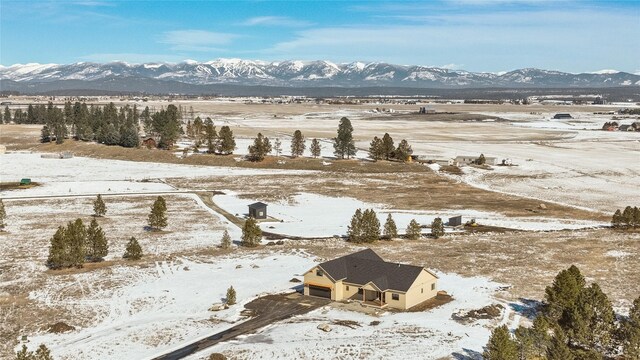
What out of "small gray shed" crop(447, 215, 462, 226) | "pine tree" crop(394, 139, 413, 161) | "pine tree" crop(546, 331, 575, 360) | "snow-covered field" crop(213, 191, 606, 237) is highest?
"pine tree" crop(394, 139, 413, 161)

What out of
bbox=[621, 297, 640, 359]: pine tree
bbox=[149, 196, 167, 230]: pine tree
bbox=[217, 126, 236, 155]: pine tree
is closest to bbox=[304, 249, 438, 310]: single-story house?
bbox=[621, 297, 640, 359]: pine tree

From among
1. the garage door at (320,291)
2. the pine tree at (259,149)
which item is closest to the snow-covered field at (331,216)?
the garage door at (320,291)

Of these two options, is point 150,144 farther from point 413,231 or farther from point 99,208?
point 413,231

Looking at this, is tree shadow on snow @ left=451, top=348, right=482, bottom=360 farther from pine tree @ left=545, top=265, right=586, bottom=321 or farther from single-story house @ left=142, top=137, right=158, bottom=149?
single-story house @ left=142, top=137, right=158, bottom=149

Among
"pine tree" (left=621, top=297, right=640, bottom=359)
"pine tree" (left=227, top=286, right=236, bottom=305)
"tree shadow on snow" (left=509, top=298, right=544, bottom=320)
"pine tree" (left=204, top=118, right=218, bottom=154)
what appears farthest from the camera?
"pine tree" (left=204, top=118, right=218, bottom=154)

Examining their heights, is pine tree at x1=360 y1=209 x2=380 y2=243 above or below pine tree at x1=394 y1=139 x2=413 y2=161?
below

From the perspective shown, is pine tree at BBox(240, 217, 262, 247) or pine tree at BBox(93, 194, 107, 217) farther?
pine tree at BBox(93, 194, 107, 217)

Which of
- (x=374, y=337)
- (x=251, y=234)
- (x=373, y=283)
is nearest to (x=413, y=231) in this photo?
(x=251, y=234)

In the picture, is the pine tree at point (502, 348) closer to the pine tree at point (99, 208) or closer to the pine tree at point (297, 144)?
the pine tree at point (99, 208)
